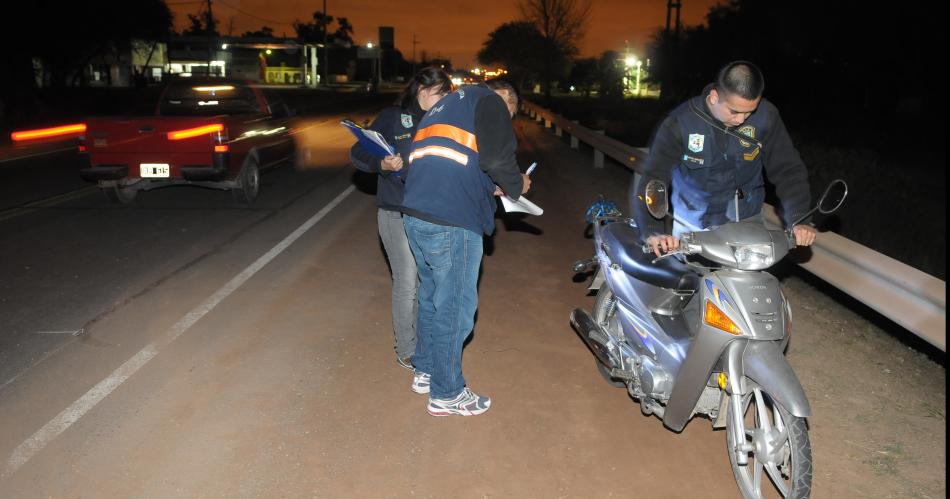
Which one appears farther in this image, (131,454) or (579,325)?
(579,325)

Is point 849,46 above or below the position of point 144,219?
above

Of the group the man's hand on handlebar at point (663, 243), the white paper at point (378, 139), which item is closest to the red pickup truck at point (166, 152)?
the white paper at point (378, 139)

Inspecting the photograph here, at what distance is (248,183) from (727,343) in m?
9.67

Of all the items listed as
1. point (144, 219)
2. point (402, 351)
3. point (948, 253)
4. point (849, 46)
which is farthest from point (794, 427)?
point (849, 46)

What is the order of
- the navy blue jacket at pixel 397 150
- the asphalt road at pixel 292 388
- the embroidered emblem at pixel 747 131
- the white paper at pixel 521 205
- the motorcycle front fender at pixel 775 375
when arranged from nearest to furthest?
the motorcycle front fender at pixel 775 375
the asphalt road at pixel 292 388
the embroidered emblem at pixel 747 131
the white paper at pixel 521 205
the navy blue jacket at pixel 397 150

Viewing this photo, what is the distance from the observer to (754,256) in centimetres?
350

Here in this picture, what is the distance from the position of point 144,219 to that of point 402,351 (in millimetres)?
6560

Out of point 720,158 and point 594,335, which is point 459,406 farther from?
point 720,158

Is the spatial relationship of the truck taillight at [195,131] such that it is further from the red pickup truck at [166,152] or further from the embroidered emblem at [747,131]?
the embroidered emblem at [747,131]

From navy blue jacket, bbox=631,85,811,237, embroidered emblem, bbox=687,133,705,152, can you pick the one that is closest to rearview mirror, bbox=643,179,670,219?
navy blue jacket, bbox=631,85,811,237

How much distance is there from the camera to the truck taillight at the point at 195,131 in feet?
34.8

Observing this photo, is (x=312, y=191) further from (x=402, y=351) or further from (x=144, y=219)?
(x=402, y=351)

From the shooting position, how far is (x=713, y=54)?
4503cm

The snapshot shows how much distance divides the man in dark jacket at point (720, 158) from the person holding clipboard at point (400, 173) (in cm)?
136
